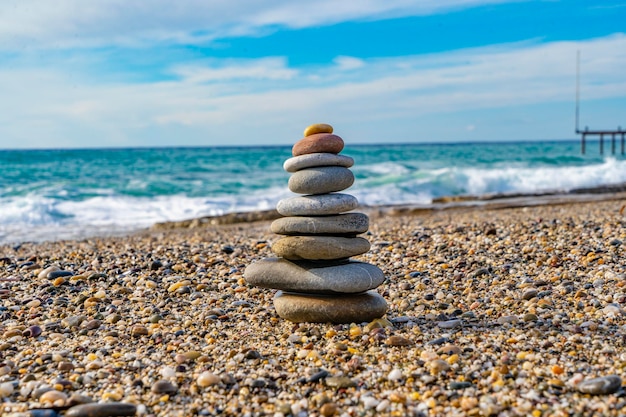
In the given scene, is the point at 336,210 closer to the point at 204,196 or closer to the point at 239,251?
the point at 239,251

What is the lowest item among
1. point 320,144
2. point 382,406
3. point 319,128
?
point 382,406

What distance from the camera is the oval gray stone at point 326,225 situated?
586cm

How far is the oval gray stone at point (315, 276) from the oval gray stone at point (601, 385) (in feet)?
6.90

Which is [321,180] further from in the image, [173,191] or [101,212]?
[173,191]

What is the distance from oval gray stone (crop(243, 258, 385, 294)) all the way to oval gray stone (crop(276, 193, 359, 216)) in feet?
1.61

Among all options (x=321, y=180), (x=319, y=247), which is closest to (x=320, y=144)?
(x=321, y=180)

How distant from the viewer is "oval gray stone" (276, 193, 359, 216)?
583 cm

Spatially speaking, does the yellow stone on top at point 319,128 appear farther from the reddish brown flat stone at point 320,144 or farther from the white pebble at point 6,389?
the white pebble at point 6,389

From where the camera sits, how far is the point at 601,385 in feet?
13.5

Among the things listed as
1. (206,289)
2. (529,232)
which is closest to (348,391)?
(206,289)

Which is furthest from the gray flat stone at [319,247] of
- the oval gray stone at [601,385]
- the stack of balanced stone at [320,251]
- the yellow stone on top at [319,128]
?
the oval gray stone at [601,385]

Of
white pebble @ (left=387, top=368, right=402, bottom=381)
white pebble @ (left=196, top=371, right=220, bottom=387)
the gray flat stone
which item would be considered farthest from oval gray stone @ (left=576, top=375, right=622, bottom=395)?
white pebble @ (left=196, top=371, right=220, bottom=387)

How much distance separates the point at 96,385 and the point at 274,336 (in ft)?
5.18

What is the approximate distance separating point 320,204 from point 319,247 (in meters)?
0.40
